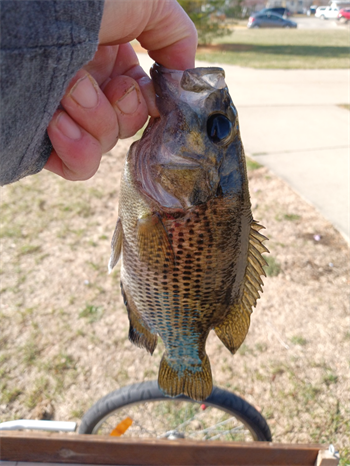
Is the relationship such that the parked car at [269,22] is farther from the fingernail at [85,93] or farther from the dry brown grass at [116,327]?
the fingernail at [85,93]

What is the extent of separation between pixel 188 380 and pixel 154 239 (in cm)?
65

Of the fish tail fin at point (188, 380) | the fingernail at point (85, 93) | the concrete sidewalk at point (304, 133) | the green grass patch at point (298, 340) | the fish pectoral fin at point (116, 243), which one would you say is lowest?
the green grass patch at point (298, 340)

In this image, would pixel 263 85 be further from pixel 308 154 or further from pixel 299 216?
pixel 299 216

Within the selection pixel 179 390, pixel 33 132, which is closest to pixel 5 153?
pixel 33 132

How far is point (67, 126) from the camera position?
127 cm

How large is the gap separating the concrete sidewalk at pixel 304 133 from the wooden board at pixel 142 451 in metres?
2.91

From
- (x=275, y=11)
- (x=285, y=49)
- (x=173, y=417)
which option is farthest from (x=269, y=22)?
(x=173, y=417)

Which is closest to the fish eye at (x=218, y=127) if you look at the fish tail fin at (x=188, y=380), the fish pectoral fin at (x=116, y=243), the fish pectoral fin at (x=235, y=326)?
the fish pectoral fin at (x=116, y=243)

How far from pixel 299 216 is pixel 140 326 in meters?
3.52

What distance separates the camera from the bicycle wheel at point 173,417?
2264mm

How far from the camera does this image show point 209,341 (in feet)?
10.4

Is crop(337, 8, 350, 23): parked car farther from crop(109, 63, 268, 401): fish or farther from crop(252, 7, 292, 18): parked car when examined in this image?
crop(109, 63, 268, 401): fish

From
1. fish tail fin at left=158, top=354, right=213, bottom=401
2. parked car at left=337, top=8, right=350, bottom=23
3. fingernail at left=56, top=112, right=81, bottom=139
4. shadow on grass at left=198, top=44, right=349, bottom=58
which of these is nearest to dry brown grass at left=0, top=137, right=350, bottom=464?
fish tail fin at left=158, top=354, right=213, bottom=401

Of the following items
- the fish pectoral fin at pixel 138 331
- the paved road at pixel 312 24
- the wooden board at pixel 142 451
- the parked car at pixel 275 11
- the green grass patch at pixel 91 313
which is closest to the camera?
the fish pectoral fin at pixel 138 331
